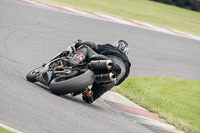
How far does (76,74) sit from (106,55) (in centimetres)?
65

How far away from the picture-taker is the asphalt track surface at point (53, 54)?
4543 mm

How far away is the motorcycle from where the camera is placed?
549cm

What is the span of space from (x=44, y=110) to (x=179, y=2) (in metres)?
24.8

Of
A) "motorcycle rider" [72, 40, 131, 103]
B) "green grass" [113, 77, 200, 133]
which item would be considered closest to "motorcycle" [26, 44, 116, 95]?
"motorcycle rider" [72, 40, 131, 103]

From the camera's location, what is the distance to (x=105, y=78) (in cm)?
568

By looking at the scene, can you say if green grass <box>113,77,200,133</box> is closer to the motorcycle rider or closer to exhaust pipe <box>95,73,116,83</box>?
the motorcycle rider

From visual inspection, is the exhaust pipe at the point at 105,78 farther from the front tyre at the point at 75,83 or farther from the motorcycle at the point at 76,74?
the front tyre at the point at 75,83

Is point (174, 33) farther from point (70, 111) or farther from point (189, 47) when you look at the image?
point (70, 111)

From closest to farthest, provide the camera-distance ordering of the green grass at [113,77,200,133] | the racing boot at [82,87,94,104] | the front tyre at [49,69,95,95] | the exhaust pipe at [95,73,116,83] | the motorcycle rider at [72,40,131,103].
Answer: the front tyre at [49,69,95,95]
the exhaust pipe at [95,73,116,83]
the motorcycle rider at [72,40,131,103]
the racing boot at [82,87,94,104]
the green grass at [113,77,200,133]

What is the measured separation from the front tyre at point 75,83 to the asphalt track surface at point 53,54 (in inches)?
5.7

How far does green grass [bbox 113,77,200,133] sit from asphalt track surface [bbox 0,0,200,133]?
0.87 metres

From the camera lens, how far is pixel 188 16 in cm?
2420

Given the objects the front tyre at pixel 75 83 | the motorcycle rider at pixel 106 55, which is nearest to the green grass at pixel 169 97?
the motorcycle rider at pixel 106 55

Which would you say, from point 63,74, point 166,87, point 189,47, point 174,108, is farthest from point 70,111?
point 189,47
